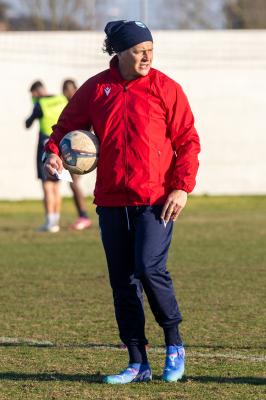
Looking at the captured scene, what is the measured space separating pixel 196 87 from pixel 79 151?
17.2m

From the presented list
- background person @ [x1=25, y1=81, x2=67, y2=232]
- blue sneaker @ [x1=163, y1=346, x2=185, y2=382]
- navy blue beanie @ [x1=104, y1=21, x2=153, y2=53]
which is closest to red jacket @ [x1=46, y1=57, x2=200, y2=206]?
navy blue beanie @ [x1=104, y1=21, x2=153, y2=53]

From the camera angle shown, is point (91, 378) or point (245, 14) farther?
point (245, 14)

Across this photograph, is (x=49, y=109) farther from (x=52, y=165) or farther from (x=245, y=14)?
(x=245, y=14)

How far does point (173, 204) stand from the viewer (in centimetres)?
609

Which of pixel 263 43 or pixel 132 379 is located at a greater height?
pixel 132 379

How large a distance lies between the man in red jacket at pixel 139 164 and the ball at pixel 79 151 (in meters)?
0.06

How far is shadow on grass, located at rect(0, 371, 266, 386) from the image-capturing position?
6371mm

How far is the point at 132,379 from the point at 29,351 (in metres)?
1.27

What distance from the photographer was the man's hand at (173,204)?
6.09 meters

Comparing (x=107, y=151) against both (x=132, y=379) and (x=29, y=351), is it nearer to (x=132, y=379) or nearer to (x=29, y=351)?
(x=132, y=379)

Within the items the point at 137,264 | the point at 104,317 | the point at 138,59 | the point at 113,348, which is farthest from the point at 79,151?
the point at 104,317

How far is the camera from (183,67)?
2333cm

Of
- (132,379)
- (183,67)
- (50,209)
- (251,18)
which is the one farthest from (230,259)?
(251,18)

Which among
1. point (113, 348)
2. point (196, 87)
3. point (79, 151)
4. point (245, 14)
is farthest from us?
point (245, 14)
